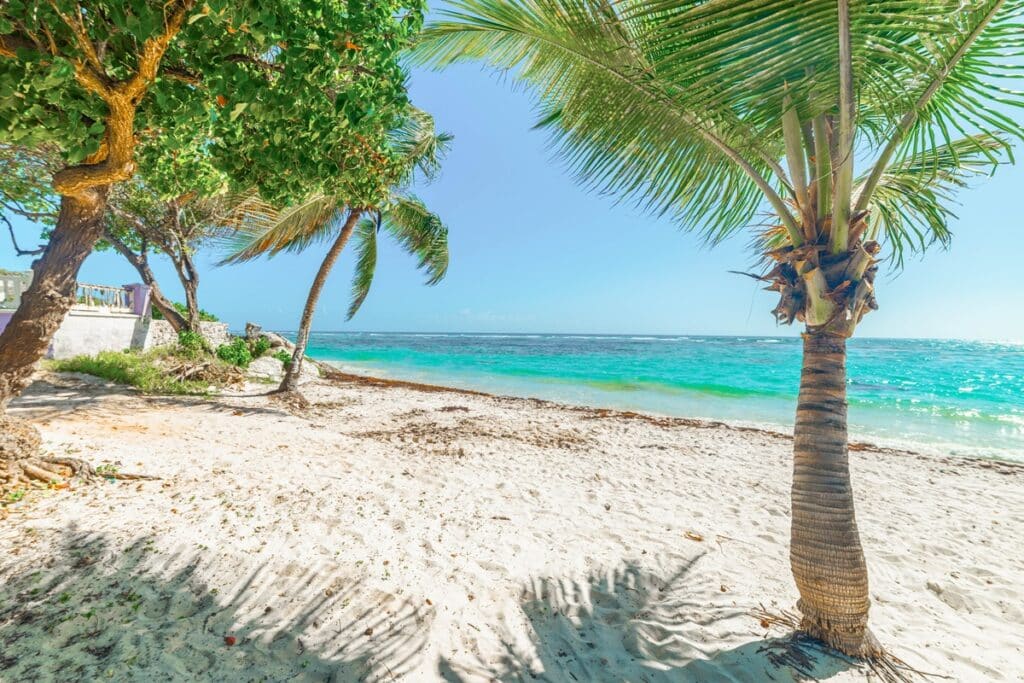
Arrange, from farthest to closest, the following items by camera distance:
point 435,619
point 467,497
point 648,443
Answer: point 648,443, point 467,497, point 435,619

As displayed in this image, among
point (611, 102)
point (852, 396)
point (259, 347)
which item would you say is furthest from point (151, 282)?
point (852, 396)

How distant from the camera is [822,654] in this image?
7.55ft

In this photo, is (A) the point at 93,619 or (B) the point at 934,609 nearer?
(A) the point at 93,619

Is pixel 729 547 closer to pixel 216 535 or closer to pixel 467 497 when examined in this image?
pixel 467 497

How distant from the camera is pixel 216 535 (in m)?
3.17

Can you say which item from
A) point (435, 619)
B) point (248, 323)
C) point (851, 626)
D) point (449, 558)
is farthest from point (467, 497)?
point (248, 323)

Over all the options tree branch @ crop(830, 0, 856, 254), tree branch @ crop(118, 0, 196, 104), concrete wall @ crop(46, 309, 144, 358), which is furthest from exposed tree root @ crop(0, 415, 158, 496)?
concrete wall @ crop(46, 309, 144, 358)

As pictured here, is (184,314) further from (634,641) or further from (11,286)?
(634,641)

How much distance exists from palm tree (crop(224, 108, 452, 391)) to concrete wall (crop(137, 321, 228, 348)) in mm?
5645

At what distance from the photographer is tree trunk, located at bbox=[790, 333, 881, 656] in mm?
2229

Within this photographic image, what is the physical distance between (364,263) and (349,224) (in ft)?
9.15

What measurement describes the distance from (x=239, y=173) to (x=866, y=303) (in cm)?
522

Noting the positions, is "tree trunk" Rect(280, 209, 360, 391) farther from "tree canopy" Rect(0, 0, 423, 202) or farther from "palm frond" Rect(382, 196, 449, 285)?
"tree canopy" Rect(0, 0, 423, 202)

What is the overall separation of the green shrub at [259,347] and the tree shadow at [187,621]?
15023mm
